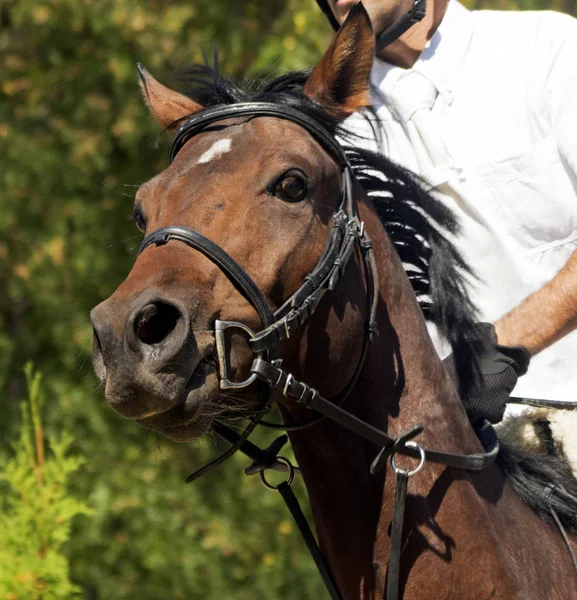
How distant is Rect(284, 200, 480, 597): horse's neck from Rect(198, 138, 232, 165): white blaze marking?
412 millimetres

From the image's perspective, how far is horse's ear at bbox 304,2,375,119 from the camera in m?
2.40

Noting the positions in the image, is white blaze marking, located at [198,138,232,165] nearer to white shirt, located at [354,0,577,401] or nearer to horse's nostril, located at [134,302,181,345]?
horse's nostril, located at [134,302,181,345]

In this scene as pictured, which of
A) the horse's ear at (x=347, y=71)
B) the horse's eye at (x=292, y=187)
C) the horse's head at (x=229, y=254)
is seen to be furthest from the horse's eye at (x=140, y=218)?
the horse's ear at (x=347, y=71)

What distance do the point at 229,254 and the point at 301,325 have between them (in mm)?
237

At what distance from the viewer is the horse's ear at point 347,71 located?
2402 mm

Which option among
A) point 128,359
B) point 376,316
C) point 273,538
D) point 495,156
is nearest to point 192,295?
point 128,359

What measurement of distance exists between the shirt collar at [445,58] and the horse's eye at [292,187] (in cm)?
111

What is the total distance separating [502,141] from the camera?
3139mm

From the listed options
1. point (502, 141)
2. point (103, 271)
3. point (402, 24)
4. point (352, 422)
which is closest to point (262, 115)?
point (352, 422)

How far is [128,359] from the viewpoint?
2008 millimetres

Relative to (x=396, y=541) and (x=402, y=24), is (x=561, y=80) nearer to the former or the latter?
(x=402, y=24)

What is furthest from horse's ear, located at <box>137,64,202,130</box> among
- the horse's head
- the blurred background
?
the blurred background

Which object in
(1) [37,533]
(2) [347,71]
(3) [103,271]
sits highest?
(2) [347,71]

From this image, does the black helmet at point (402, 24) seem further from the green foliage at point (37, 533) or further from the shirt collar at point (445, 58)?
the green foliage at point (37, 533)
